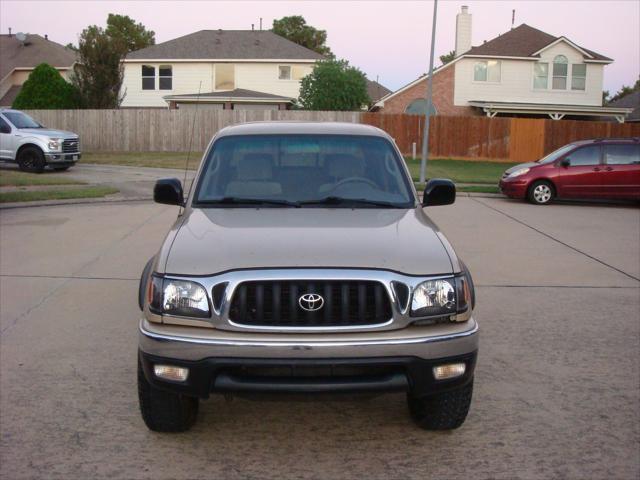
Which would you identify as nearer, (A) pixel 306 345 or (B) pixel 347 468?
(A) pixel 306 345

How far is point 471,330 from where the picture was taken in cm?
416

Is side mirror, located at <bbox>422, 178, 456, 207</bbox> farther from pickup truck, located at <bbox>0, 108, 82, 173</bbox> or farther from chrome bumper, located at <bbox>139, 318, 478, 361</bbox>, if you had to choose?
pickup truck, located at <bbox>0, 108, 82, 173</bbox>

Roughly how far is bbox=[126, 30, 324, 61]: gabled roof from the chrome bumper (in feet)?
146

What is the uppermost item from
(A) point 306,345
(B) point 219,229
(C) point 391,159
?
(C) point 391,159

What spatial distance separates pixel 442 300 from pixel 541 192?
15.0 m

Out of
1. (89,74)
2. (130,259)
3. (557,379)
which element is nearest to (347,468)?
(557,379)

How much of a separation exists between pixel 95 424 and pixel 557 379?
315 cm

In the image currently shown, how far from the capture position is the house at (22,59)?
4962 centimetres

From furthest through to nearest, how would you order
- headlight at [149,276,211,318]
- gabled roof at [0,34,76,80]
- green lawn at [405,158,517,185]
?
gabled roof at [0,34,76,80] → green lawn at [405,158,517,185] → headlight at [149,276,211,318]

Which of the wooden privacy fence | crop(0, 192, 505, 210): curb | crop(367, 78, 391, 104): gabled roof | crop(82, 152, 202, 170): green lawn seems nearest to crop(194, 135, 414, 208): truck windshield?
crop(0, 192, 505, 210): curb

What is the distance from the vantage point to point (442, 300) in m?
4.11

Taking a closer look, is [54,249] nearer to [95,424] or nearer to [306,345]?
[95,424]

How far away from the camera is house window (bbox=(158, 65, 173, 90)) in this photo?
4778cm

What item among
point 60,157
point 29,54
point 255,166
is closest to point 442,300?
point 255,166
